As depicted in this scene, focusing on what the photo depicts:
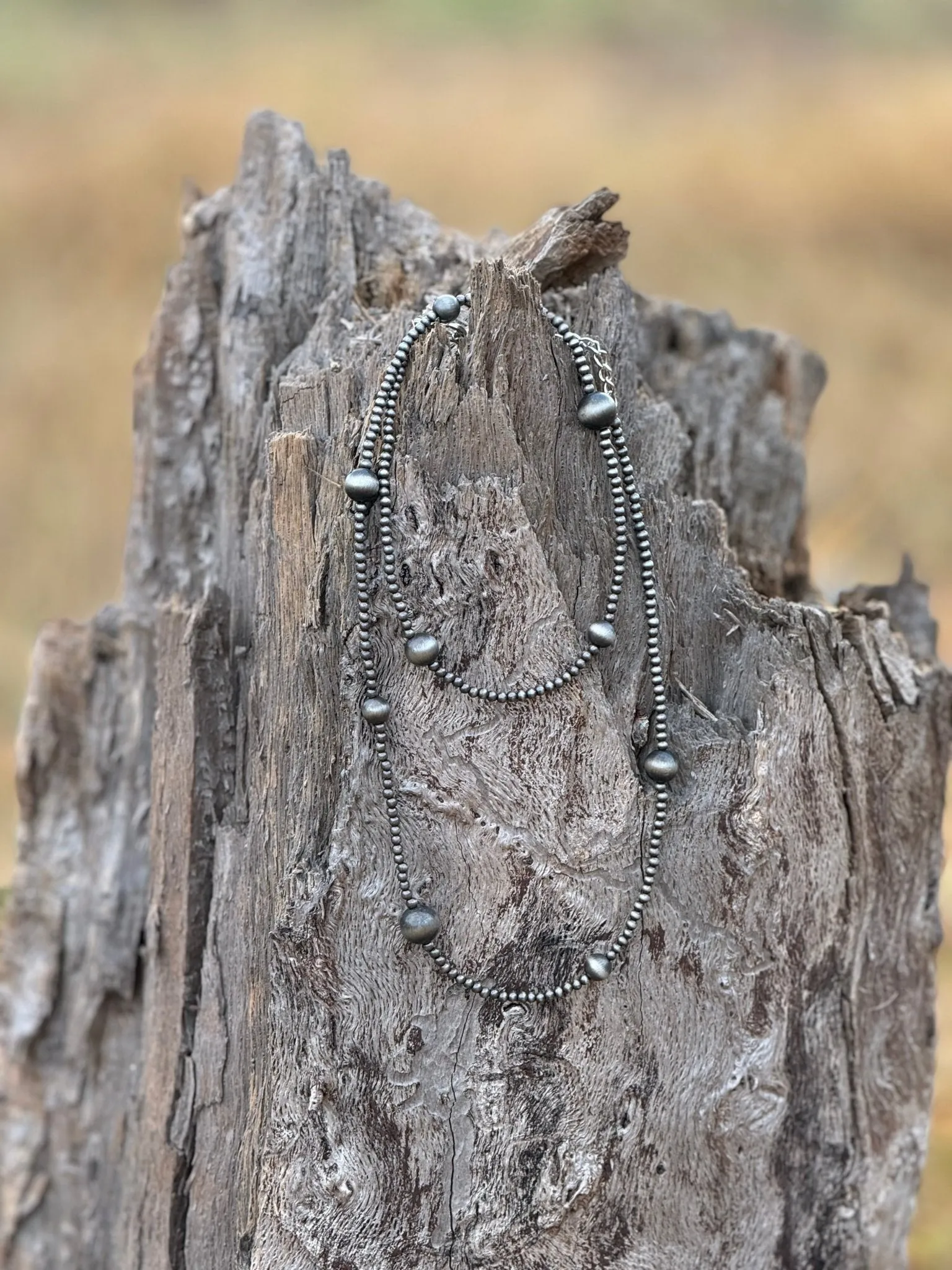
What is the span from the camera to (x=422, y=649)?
0.90 m

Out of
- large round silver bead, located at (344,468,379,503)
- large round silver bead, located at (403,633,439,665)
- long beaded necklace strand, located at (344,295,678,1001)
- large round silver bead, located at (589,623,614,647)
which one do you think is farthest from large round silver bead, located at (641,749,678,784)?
large round silver bead, located at (344,468,379,503)

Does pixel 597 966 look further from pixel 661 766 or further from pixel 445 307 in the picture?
pixel 445 307

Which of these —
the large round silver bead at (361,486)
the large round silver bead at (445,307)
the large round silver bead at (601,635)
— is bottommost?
the large round silver bead at (601,635)

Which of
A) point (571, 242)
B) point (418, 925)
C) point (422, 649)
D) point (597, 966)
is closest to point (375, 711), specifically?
point (422, 649)

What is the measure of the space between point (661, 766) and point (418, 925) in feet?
0.84

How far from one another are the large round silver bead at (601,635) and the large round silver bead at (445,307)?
1.01 feet

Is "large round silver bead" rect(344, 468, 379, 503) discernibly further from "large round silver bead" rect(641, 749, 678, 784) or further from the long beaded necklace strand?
"large round silver bead" rect(641, 749, 678, 784)

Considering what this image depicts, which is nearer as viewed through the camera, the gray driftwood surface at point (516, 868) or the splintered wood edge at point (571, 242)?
the gray driftwood surface at point (516, 868)

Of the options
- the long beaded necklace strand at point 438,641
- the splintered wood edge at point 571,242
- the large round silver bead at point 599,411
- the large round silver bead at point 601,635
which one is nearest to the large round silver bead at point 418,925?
the long beaded necklace strand at point 438,641

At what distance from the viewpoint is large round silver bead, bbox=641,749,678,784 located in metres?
0.95

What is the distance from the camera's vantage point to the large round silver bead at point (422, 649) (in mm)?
903

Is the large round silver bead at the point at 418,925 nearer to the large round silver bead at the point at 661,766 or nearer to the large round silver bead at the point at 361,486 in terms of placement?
the large round silver bead at the point at 661,766

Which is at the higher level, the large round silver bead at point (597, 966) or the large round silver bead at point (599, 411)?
the large round silver bead at point (599, 411)

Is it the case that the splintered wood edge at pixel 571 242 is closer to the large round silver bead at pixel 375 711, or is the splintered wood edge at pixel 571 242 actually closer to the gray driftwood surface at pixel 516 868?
the gray driftwood surface at pixel 516 868
